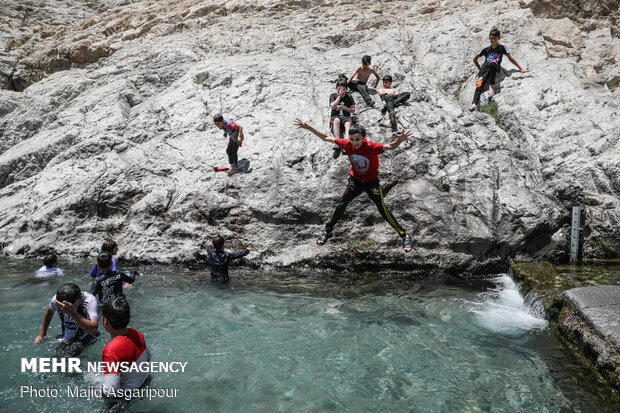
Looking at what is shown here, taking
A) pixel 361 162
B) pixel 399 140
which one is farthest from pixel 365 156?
pixel 399 140

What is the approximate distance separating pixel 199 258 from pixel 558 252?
7829mm

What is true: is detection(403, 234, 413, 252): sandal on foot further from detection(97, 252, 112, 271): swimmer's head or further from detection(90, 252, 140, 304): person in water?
detection(97, 252, 112, 271): swimmer's head

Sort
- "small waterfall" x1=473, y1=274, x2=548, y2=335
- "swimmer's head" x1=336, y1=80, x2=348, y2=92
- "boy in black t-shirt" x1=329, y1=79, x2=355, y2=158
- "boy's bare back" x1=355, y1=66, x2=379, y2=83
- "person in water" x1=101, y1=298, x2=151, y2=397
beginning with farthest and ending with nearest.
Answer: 1. "boy's bare back" x1=355, y1=66, x2=379, y2=83
2. "swimmer's head" x1=336, y1=80, x2=348, y2=92
3. "boy in black t-shirt" x1=329, y1=79, x2=355, y2=158
4. "small waterfall" x1=473, y1=274, x2=548, y2=335
5. "person in water" x1=101, y1=298, x2=151, y2=397

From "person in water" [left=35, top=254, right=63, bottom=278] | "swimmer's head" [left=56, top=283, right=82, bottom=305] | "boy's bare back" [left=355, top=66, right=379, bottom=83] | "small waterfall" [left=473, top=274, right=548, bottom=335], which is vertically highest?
"boy's bare back" [left=355, top=66, right=379, bottom=83]

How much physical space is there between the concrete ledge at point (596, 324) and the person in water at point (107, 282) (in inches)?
252

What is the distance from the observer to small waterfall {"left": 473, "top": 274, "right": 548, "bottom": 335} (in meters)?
5.39

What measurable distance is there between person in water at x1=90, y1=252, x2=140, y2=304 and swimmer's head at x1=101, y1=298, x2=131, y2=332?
231cm

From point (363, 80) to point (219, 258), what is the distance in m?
7.16

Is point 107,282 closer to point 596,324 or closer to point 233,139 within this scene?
point 233,139

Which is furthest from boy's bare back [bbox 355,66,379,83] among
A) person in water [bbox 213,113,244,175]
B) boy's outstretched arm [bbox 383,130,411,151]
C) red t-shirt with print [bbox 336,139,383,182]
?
boy's outstretched arm [bbox 383,130,411,151]

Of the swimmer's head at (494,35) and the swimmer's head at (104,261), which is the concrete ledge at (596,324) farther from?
the swimmer's head at (494,35)

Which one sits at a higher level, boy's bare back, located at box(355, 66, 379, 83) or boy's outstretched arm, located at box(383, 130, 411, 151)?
boy's bare back, located at box(355, 66, 379, 83)

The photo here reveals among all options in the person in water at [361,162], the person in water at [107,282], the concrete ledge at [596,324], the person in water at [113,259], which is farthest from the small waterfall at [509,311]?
the person in water at [113,259]

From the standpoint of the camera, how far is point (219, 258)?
7352 millimetres
